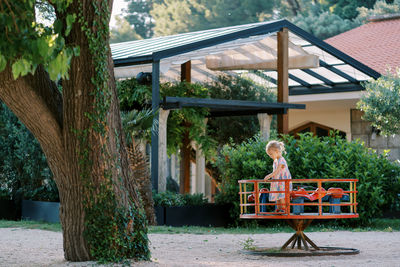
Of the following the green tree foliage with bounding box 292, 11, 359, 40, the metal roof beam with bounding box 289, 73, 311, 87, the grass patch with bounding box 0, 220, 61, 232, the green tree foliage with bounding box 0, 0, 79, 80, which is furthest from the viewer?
the green tree foliage with bounding box 292, 11, 359, 40

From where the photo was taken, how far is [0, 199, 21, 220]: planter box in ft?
56.2

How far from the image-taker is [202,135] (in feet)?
61.0

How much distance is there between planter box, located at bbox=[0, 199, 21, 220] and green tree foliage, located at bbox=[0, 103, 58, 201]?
19 cm

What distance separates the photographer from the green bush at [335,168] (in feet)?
47.6

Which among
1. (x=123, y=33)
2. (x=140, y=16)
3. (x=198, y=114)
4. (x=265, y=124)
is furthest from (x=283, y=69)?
(x=140, y=16)

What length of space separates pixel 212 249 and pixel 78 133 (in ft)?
11.0

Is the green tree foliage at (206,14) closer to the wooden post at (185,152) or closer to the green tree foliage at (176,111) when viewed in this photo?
the wooden post at (185,152)

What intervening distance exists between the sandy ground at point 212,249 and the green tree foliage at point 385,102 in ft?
16.1

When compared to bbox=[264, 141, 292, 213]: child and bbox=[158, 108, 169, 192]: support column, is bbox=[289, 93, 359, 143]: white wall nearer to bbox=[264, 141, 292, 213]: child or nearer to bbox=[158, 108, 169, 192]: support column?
bbox=[158, 108, 169, 192]: support column

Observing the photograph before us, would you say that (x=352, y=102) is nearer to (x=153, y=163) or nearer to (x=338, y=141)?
(x=338, y=141)

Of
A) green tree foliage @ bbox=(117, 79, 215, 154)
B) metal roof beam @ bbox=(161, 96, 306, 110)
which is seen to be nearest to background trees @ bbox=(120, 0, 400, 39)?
metal roof beam @ bbox=(161, 96, 306, 110)

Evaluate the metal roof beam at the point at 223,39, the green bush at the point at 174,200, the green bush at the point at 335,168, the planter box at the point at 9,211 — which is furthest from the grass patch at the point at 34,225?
the metal roof beam at the point at 223,39

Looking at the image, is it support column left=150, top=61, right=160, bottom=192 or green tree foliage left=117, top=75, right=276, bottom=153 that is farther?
support column left=150, top=61, right=160, bottom=192

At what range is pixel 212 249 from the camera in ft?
34.9
